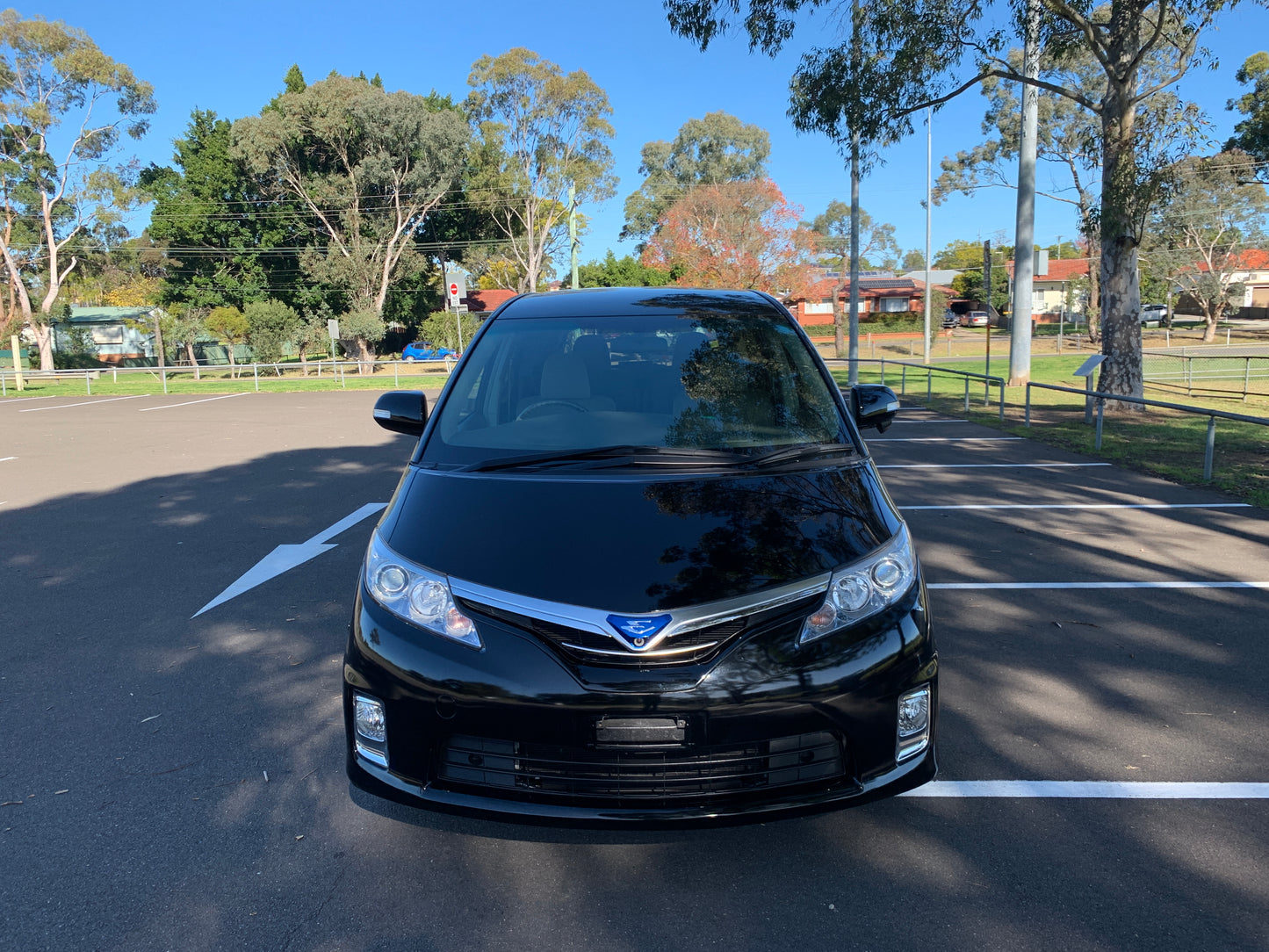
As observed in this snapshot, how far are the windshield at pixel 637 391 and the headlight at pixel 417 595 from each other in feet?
2.14

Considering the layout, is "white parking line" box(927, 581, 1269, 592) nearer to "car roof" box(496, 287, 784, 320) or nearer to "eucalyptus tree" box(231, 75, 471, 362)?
"car roof" box(496, 287, 784, 320)

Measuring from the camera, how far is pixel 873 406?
4.51 m

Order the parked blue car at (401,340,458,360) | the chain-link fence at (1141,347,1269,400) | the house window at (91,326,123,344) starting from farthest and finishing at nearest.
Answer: the house window at (91,326,123,344) < the parked blue car at (401,340,458,360) < the chain-link fence at (1141,347,1269,400)

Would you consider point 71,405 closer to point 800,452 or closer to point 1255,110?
point 800,452

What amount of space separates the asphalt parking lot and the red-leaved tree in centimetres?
4281

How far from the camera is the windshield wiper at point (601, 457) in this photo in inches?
140

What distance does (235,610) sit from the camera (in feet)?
18.7

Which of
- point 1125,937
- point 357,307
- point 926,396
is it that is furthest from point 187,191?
point 1125,937

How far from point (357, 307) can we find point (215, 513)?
4269 cm

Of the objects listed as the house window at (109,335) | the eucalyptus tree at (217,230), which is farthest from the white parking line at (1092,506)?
the house window at (109,335)

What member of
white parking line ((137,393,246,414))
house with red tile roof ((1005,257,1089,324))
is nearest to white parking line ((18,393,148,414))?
white parking line ((137,393,246,414))

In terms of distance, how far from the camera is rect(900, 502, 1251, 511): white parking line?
336 inches

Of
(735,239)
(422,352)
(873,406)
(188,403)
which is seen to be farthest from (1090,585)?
(422,352)

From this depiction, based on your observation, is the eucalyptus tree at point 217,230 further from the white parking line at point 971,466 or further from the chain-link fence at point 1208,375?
the white parking line at point 971,466
